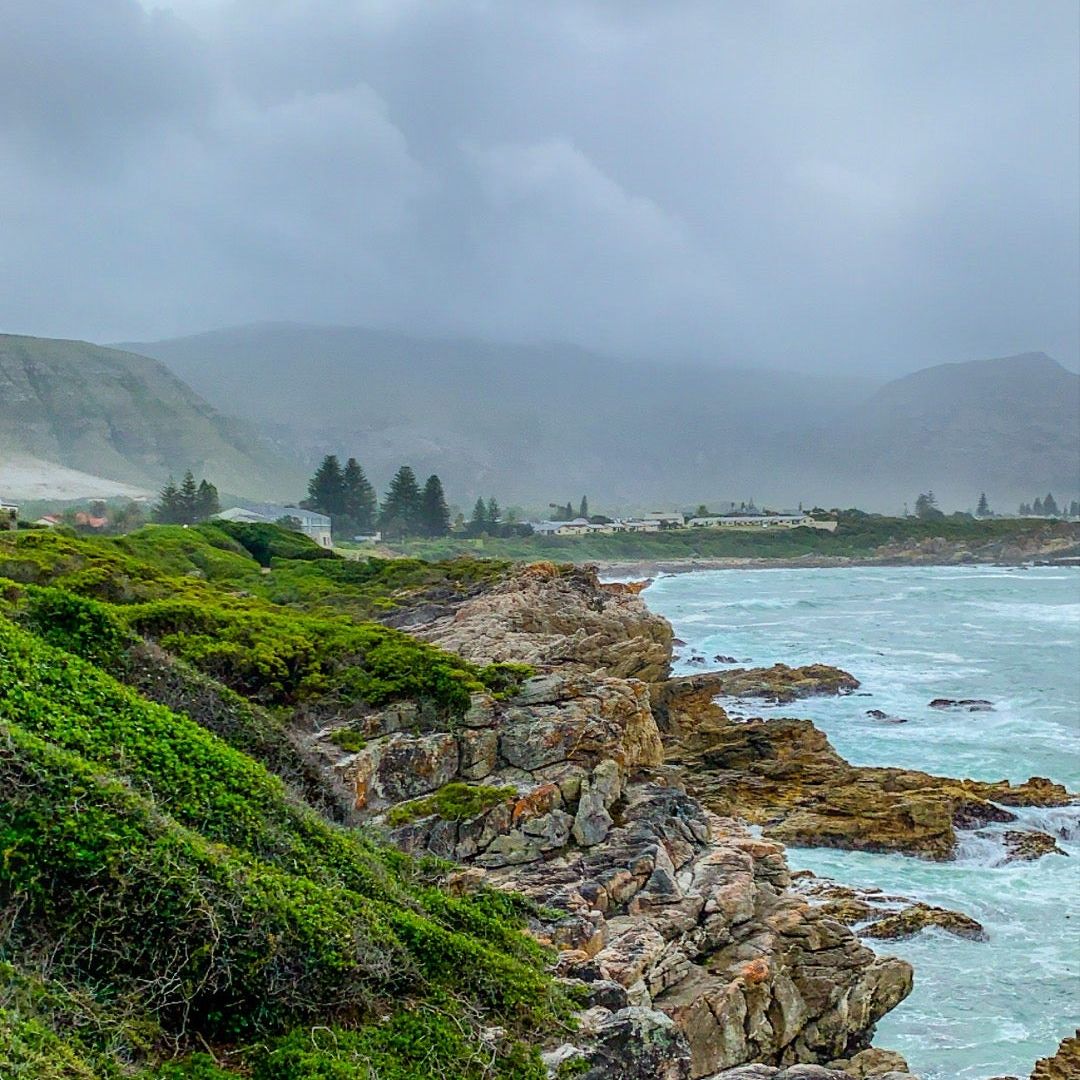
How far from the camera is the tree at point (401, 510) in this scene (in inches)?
3661

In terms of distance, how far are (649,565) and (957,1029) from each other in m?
91.6

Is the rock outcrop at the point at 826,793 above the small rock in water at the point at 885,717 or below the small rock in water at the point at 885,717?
above

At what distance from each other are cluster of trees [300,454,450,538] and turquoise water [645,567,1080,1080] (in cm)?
3225

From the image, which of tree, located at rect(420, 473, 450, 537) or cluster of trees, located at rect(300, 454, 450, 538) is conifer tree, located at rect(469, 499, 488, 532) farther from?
tree, located at rect(420, 473, 450, 537)

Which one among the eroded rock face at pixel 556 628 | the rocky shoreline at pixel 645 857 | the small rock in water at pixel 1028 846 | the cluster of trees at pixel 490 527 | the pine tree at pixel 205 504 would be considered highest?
the pine tree at pixel 205 504

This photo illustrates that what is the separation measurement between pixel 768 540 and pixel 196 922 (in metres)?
121

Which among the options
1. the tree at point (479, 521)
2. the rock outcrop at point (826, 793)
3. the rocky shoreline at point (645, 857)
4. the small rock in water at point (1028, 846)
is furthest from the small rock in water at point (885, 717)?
the tree at point (479, 521)

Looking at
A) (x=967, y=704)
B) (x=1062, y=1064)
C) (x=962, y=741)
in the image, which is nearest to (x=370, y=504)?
(x=967, y=704)

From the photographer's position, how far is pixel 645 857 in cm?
1059

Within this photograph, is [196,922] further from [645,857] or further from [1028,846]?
[1028,846]

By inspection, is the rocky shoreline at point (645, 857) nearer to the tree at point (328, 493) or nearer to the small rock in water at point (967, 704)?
the small rock in water at point (967, 704)

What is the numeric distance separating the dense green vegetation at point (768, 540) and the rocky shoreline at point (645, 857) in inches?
3294

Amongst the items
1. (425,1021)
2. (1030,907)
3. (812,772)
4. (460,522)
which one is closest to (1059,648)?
(812,772)

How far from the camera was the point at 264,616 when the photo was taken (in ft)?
58.5
